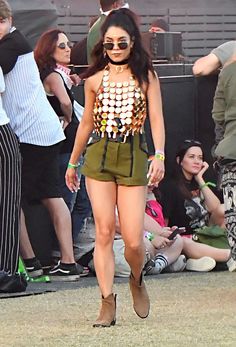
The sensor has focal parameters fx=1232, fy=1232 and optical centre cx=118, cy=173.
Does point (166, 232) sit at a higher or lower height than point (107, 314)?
lower

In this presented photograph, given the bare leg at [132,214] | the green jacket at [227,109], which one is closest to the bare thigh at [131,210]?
the bare leg at [132,214]

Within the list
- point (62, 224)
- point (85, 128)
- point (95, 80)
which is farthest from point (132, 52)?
point (62, 224)

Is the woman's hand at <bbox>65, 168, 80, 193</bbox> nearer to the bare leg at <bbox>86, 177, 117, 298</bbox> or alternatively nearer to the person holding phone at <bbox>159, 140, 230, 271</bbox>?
the bare leg at <bbox>86, 177, 117, 298</bbox>

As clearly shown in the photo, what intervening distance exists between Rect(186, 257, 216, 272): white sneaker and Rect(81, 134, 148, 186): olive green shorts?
3.74m

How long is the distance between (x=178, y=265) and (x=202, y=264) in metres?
0.22

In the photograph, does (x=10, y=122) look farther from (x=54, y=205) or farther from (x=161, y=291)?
(x=161, y=291)

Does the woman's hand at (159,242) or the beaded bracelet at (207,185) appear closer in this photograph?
the woman's hand at (159,242)

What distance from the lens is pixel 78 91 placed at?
12.0 metres

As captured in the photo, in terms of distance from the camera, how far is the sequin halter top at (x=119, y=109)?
303 inches

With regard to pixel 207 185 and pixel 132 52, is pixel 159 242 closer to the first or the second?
pixel 207 185

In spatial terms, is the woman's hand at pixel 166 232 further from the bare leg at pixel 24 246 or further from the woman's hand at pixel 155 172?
the woman's hand at pixel 155 172

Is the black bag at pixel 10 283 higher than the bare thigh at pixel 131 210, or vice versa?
the bare thigh at pixel 131 210

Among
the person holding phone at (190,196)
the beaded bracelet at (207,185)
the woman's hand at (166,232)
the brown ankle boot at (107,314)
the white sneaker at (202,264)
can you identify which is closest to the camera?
the brown ankle boot at (107,314)

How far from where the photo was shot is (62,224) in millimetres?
10586
